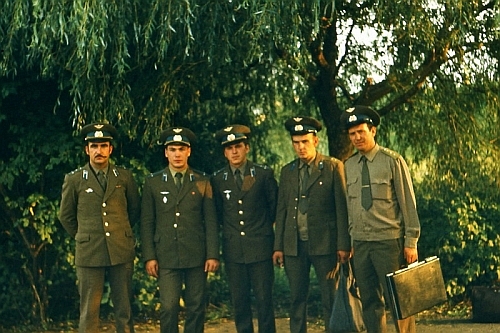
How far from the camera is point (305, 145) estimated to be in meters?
8.79

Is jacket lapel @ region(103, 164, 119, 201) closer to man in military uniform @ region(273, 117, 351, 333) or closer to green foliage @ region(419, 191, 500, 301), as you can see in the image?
man in military uniform @ region(273, 117, 351, 333)

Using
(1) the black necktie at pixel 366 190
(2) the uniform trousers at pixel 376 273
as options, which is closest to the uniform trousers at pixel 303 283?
(2) the uniform trousers at pixel 376 273

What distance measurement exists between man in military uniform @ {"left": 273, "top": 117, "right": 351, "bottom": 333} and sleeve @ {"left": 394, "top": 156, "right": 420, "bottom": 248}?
2.17 feet

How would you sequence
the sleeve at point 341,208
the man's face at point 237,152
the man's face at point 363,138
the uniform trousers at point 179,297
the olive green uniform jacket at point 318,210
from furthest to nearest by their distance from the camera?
the man's face at point 237,152 → the uniform trousers at point 179,297 → the olive green uniform jacket at point 318,210 → the sleeve at point 341,208 → the man's face at point 363,138

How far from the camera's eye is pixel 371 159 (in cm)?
828

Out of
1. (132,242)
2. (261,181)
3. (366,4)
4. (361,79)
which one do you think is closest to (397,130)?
(361,79)

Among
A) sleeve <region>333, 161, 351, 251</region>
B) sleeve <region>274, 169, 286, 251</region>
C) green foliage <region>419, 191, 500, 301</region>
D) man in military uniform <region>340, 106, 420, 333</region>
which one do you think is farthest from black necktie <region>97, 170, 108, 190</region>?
green foliage <region>419, 191, 500, 301</region>

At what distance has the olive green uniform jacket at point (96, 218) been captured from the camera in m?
8.69

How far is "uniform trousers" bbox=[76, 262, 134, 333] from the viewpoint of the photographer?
8727 mm

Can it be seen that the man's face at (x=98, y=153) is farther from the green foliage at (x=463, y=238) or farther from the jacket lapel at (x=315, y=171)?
the green foliage at (x=463, y=238)

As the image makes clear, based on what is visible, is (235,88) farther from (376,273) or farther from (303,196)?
(376,273)

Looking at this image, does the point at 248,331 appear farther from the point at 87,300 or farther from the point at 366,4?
the point at 366,4

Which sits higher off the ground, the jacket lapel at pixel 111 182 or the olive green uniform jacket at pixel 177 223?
the jacket lapel at pixel 111 182

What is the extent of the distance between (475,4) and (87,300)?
4.14 meters
